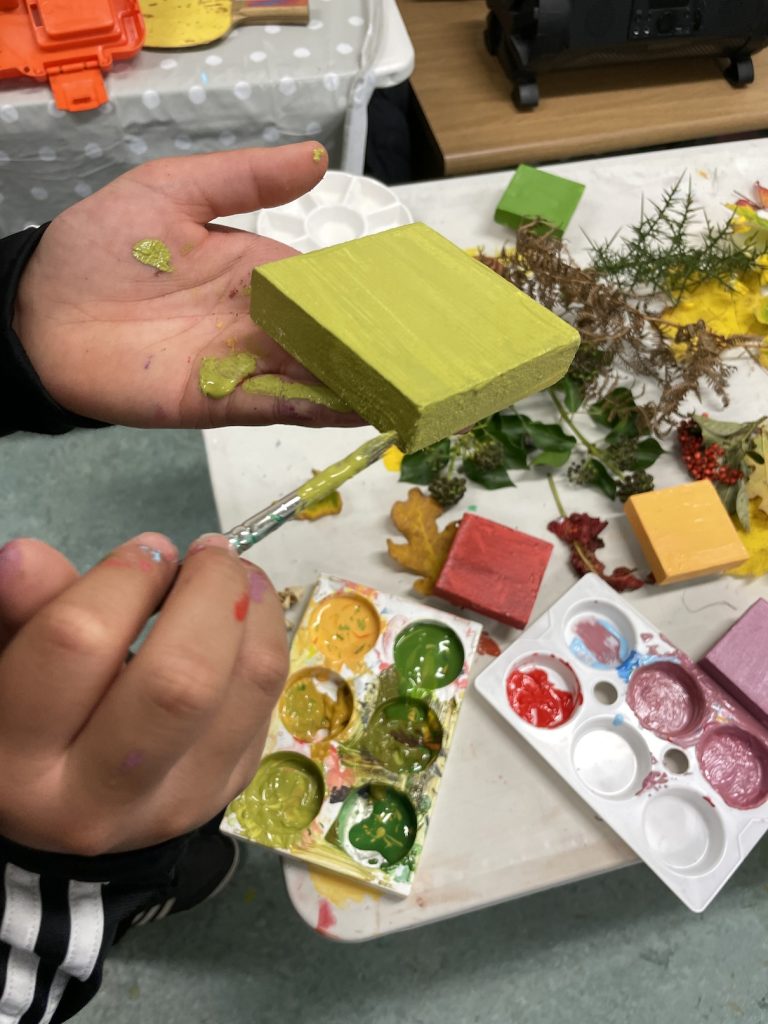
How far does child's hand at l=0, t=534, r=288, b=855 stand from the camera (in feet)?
1.49

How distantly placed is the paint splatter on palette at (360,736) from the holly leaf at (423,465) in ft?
0.66

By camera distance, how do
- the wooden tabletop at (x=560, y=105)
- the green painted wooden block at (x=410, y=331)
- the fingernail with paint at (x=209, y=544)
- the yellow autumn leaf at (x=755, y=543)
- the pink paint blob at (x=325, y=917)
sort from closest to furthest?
the fingernail with paint at (x=209, y=544), the green painted wooden block at (x=410, y=331), the pink paint blob at (x=325, y=917), the yellow autumn leaf at (x=755, y=543), the wooden tabletop at (x=560, y=105)

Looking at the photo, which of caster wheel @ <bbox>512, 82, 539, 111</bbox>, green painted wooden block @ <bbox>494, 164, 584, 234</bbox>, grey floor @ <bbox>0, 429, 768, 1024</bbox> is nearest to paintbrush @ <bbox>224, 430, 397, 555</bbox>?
green painted wooden block @ <bbox>494, 164, 584, 234</bbox>

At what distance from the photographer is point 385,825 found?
825mm

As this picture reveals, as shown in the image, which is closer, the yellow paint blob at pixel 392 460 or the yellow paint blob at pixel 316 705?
the yellow paint blob at pixel 316 705

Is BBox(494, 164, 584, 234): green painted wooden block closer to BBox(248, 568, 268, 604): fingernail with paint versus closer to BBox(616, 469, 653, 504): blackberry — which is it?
BBox(616, 469, 653, 504): blackberry

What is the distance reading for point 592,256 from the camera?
125cm

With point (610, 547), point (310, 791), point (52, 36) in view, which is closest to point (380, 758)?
point (310, 791)

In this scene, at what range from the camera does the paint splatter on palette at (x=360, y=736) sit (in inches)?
31.3

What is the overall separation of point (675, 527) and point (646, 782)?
0.34 meters

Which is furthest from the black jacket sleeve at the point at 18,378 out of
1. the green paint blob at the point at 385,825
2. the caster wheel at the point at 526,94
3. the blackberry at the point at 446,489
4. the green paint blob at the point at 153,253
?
the caster wheel at the point at 526,94

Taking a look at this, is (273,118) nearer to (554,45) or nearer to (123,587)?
(554,45)

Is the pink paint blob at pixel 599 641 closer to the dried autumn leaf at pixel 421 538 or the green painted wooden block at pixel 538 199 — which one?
the dried autumn leaf at pixel 421 538

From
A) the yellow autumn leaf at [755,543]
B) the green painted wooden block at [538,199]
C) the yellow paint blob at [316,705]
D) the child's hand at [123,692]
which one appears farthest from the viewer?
the green painted wooden block at [538,199]
